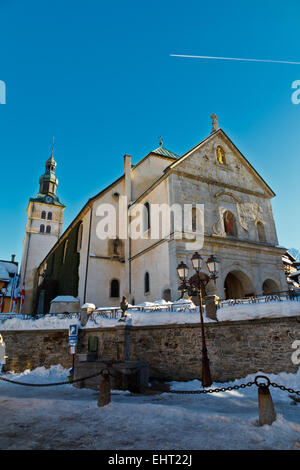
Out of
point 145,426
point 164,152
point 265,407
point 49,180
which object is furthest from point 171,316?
point 49,180

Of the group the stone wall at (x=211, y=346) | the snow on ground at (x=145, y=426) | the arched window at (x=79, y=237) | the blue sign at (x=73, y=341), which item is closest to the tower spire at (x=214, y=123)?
the arched window at (x=79, y=237)

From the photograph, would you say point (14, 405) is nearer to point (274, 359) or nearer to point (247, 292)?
point (274, 359)

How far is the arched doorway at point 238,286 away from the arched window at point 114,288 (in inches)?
396

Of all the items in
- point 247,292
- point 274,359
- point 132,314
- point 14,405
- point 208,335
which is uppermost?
point 247,292

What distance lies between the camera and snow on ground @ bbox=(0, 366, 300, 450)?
471cm

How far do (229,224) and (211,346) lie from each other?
44.8 feet

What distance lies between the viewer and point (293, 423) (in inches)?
221

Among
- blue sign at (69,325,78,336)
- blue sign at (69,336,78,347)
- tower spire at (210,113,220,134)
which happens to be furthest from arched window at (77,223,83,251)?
tower spire at (210,113,220,134)

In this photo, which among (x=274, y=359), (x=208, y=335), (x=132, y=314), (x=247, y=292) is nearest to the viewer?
(x=274, y=359)

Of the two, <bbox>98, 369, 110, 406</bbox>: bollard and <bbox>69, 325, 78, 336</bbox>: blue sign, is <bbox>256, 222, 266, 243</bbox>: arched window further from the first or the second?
<bbox>98, 369, 110, 406</bbox>: bollard

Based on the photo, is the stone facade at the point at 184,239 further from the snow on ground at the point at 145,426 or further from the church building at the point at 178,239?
the snow on ground at the point at 145,426
